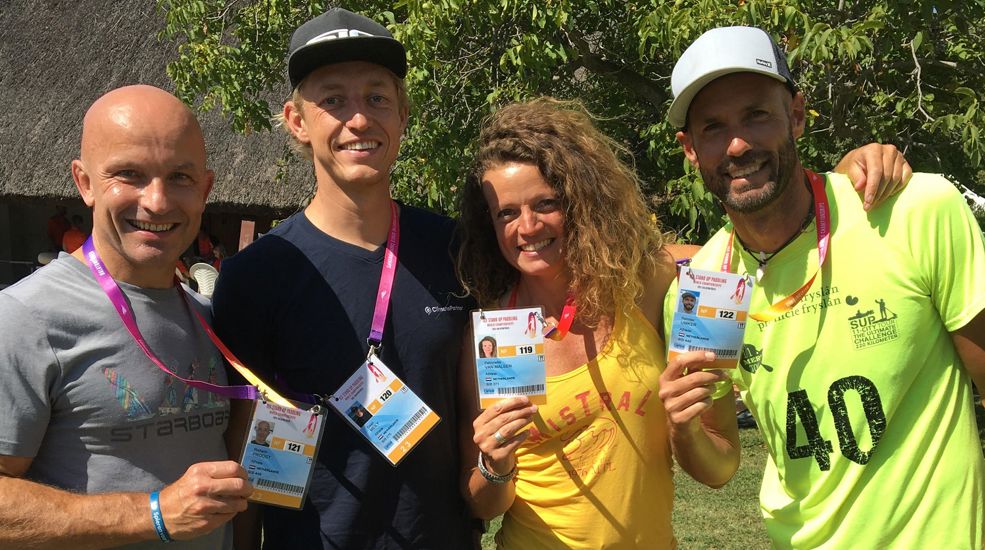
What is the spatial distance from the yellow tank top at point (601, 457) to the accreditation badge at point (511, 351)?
239 mm

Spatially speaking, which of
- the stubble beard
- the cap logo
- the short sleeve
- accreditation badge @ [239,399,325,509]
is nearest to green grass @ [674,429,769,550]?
the stubble beard

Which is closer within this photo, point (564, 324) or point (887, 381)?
point (887, 381)

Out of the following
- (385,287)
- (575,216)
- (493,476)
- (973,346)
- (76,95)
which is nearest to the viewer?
(973,346)

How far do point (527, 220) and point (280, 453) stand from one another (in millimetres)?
1078

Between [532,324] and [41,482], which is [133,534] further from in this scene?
[532,324]

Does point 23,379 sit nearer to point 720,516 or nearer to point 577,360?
point 577,360

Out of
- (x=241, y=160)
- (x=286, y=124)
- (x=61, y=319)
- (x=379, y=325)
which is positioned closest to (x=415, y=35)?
(x=286, y=124)

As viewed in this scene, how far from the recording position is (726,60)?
263cm

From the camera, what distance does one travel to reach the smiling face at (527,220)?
2.85 m

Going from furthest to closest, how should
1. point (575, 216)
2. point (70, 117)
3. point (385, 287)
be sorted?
point (70, 117) < point (575, 216) < point (385, 287)

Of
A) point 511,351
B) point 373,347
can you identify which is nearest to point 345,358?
point 373,347

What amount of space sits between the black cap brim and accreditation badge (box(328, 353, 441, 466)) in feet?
3.16

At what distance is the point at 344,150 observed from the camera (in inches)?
111

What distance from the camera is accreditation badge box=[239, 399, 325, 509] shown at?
7.67 feet
